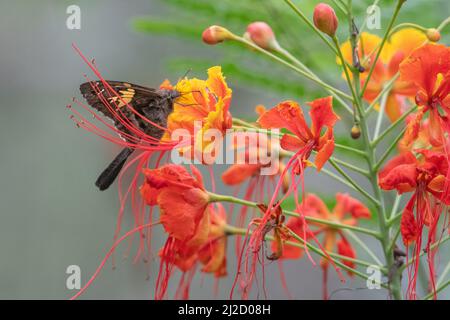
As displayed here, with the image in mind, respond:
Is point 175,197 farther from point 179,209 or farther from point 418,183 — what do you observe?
point 418,183

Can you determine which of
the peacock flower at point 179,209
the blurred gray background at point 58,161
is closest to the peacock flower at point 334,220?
the peacock flower at point 179,209

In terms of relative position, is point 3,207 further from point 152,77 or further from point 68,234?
point 152,77

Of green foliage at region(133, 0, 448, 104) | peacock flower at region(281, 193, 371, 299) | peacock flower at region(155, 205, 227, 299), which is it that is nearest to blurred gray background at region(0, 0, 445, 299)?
green foliage at region(133, 0, 448, 104)

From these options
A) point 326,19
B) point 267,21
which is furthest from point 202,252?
point 267,21

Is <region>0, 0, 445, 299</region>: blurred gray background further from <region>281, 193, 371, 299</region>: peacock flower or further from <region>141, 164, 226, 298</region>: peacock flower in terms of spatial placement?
<region>141, 164, 226, 298</region>: peacock flower

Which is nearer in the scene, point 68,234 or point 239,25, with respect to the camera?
point 239,25

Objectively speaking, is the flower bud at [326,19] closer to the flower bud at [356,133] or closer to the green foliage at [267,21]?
the flower bud at [356,133]
